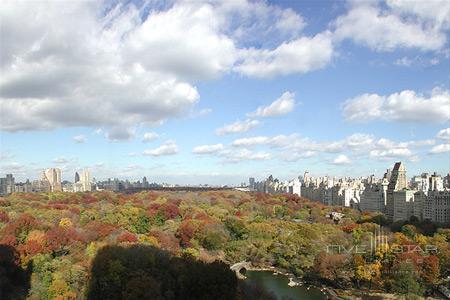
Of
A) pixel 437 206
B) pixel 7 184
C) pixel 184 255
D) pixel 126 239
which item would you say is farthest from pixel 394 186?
pixel 7 184

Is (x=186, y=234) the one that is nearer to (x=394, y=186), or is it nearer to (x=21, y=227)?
(x=21, y=227)

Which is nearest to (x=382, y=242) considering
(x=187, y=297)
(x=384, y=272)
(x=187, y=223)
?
(x=384, y=272)

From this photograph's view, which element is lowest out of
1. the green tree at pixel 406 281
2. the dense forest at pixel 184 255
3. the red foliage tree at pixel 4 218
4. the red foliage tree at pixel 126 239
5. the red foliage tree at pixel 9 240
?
the green tree at pixel 406 281

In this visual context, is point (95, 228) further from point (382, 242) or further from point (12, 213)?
point (382, 242)

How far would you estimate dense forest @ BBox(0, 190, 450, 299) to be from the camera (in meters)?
13.8

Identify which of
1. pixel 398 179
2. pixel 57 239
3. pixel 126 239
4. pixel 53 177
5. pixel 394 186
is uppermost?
pixel 53 177

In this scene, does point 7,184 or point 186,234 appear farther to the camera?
point 7,184

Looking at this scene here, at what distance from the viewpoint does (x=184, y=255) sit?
16.3 m

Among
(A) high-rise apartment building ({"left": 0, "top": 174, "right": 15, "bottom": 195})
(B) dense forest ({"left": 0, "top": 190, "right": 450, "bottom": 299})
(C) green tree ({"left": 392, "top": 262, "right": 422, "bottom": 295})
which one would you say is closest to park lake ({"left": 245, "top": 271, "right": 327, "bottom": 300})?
(B) dense forest ({"left": 0, "top": 190, "right": 450, "bottom": 299})

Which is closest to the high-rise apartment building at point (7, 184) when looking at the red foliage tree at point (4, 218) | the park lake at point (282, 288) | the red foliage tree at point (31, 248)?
the red foliage tree at point (4, 218)

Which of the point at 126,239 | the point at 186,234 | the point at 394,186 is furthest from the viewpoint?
the point at 394,186

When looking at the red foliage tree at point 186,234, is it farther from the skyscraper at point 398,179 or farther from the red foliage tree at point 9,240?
the skyscraper at point 398,179

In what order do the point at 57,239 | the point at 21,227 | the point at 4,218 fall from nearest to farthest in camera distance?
the point at 57,239
the point at 21,227
the point at 4,218

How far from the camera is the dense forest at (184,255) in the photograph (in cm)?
1375
